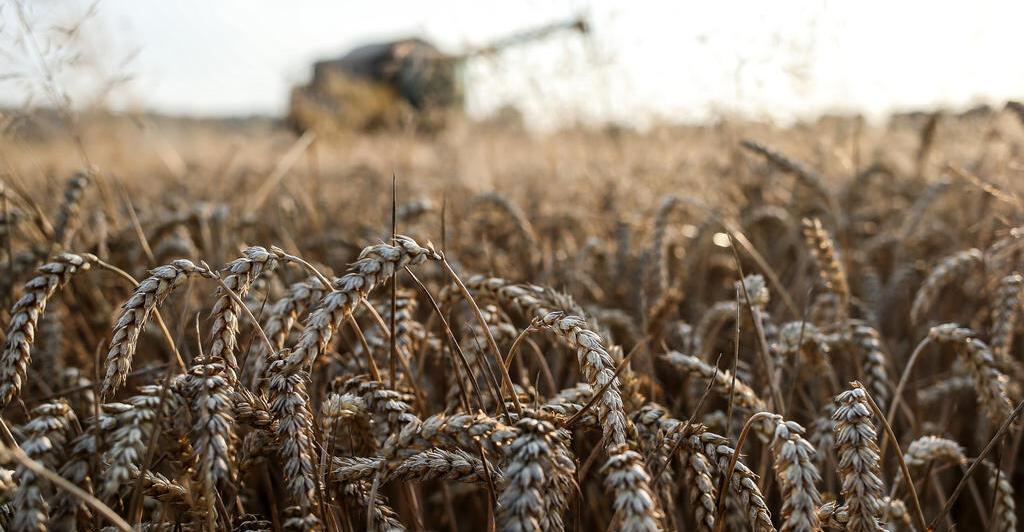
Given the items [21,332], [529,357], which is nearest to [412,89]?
[529,357]

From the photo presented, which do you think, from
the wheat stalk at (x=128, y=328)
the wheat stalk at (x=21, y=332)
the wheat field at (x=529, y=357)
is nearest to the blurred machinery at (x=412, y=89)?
the wheat field at (x=529, y=357)

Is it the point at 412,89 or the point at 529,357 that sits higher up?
the point at 412,89

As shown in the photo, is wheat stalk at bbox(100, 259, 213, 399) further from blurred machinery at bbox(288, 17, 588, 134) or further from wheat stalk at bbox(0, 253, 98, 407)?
blurred machinery at bbox(288, 17, 588, 134)

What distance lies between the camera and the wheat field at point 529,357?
91 cm

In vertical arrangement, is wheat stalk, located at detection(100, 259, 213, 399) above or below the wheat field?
above

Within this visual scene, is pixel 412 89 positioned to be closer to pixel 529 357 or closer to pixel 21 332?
pixel 529 357

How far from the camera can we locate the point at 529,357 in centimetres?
207

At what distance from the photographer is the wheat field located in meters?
0.91

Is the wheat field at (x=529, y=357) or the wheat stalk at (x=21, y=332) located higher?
the wheat stalk at (x=21, y=332)

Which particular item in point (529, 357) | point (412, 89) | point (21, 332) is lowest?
point (529, 357)

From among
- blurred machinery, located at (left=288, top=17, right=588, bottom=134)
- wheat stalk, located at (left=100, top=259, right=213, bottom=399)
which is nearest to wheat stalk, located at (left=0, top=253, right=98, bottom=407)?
wheat stalk, located at (left=100, top=259, right=213, bottom=399)

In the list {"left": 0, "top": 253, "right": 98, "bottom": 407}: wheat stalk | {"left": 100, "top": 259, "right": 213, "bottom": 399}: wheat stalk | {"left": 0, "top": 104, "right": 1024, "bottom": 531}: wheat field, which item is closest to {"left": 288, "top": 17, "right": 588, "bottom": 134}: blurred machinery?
{"left": 0, "top": 104, "right": 1024, "bottom": 531}: wheat field

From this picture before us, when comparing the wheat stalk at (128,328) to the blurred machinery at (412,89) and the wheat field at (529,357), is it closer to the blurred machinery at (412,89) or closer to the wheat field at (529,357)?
the wheat field at (529,357)

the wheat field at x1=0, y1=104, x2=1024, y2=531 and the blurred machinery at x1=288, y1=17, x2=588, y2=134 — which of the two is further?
the blurred machinery at x1=288, y1=17, x2=588, y2=134
